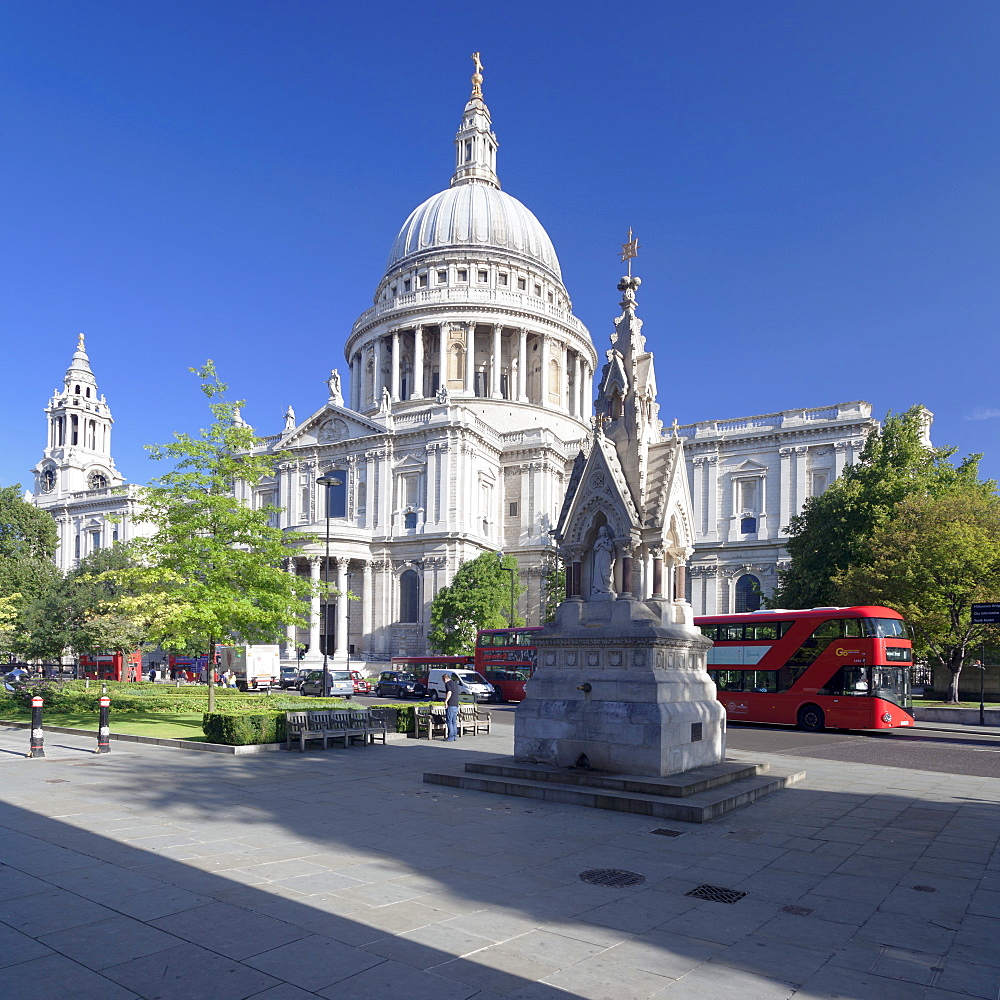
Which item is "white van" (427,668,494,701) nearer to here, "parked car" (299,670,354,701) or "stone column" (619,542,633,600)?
"parked car" (299,670,354,701)

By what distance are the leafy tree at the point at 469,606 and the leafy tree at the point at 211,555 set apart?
29.5 metres

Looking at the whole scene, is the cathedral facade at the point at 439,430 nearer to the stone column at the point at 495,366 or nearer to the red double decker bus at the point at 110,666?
the stone column at the point at 495,366

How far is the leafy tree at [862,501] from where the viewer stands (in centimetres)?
4366

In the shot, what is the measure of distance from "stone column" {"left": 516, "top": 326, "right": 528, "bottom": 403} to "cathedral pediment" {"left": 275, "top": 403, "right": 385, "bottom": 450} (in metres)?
18.0

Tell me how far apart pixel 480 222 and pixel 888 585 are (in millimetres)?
67023

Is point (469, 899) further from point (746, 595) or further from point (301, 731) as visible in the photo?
point (746, 595)

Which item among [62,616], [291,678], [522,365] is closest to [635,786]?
[62,616]

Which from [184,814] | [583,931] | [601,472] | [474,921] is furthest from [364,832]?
[601,472]

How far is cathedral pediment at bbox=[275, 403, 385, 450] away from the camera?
231 ft

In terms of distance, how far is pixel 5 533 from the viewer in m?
66.6

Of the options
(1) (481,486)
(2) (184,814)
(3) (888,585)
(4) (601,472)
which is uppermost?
(1) (481,486)

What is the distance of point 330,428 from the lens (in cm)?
7256

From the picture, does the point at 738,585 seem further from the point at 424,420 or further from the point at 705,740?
the point at 705,740

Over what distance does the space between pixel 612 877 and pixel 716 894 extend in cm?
116
